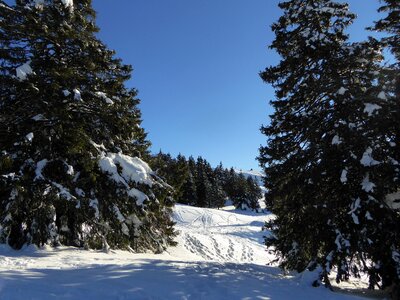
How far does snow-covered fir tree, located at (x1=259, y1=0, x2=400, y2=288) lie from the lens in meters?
9.41

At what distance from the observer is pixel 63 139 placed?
12695 mm

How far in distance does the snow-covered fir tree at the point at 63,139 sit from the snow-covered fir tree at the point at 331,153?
5010 mm

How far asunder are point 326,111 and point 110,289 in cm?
855

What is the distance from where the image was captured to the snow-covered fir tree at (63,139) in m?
11.6

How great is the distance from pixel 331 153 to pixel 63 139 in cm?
932

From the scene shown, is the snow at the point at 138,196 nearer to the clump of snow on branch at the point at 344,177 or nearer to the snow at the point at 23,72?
the snow at the point at 23,72

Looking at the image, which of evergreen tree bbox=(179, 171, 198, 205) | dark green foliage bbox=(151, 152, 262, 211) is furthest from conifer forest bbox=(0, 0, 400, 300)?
evergreen tree bbox=(179, 171, 198, 205)

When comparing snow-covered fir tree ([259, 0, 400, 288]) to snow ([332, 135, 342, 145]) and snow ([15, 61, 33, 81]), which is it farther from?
snow ([15, 61, 33, 81])

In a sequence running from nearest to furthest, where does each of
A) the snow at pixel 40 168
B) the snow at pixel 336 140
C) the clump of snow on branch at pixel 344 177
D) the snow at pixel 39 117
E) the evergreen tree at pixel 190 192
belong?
1. the clump of snow on branch at pixel 344 177
2. the snow at pixel 336 140
3. the snow at pixel 40 168
4. the snow at pixel 39 117
5. the evergreen tree at pixel 190 192

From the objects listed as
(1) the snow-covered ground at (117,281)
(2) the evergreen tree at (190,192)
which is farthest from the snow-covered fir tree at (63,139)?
(2) the evergreen tree at (190,192)

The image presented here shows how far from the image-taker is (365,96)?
1045cm

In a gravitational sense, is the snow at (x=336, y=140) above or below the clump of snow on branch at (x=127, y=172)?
above

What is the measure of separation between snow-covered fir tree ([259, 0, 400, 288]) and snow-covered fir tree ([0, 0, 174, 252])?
5.01 meters

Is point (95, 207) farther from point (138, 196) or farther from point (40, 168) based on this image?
point (40, 168)
